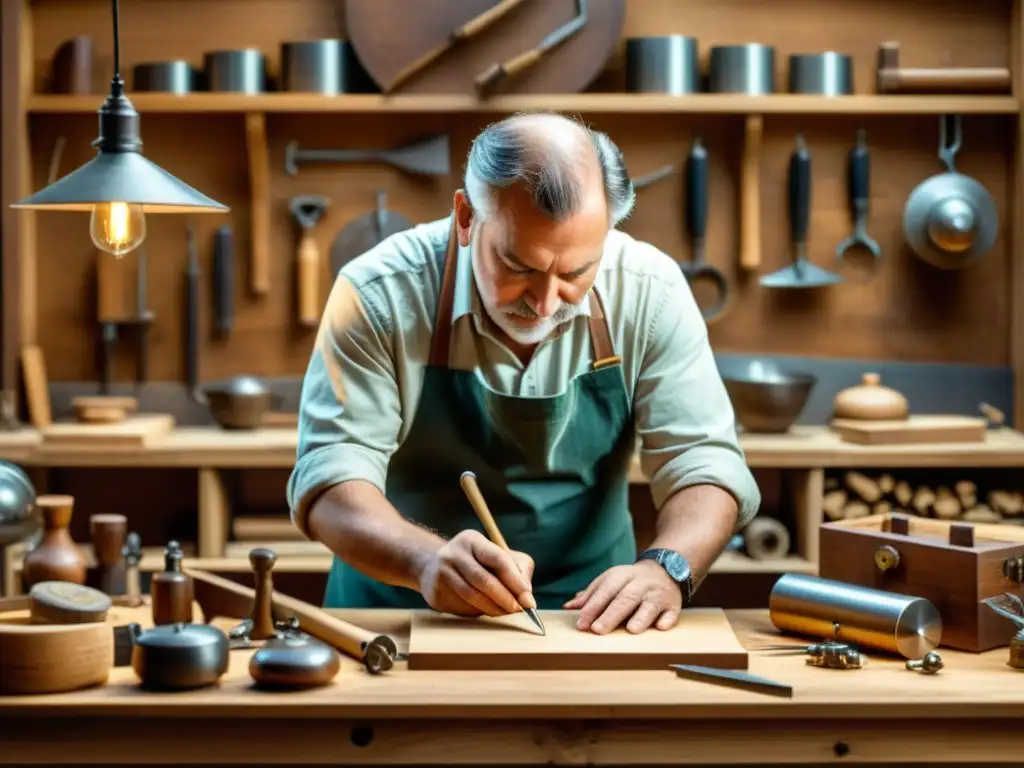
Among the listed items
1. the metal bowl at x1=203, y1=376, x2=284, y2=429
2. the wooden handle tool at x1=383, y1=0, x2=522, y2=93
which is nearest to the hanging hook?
the wooden handle tool at x1=383, y1=0, x2=522, y2=93

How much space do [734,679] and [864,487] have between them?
2634 millimetres

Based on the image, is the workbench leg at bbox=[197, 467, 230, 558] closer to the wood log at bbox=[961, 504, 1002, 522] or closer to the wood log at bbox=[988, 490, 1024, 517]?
the wood log at bbox=[961, 504, 1002, 522]

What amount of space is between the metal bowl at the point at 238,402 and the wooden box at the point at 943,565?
2546mm

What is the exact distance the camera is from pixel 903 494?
4605mm

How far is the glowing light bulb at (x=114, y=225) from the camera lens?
250cm

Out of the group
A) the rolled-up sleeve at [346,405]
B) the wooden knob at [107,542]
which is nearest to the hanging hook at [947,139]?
the rolled-up sleeve at [346,405]

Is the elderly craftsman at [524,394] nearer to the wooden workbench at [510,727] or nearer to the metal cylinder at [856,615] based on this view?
the metal cylinder at [856,615]

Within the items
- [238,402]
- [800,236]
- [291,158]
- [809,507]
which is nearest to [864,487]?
[809,507]

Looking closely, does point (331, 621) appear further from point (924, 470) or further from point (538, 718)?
point (924, 470)

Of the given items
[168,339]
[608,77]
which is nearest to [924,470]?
[608,77]

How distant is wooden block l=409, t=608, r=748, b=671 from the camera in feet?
7.07

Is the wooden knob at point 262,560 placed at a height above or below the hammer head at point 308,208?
below

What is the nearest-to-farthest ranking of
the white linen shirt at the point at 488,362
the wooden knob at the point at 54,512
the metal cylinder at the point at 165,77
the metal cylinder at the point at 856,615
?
1. the metal cylinder at the point at 856,615
2. the wooden knob at the point at 54,512
3. the white linen shirt at the point at 488,362
4. the metal cylinder at the point at 165,77

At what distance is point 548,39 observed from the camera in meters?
4.65
